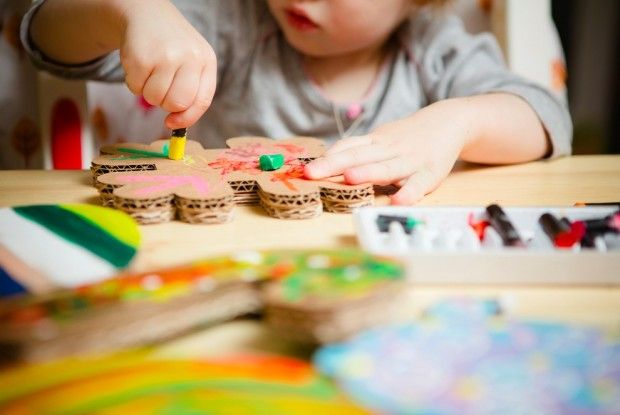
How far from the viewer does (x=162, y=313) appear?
322 millimetres

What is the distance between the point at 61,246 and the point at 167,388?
18 centimetres

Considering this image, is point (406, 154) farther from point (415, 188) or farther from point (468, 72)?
point (468, 72)

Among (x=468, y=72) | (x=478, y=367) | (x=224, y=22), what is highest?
(x=224, y=22)

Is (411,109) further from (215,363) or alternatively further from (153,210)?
(215,363)

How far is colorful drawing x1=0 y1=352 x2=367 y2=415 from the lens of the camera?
10.4 inches

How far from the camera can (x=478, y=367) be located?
0.98ft

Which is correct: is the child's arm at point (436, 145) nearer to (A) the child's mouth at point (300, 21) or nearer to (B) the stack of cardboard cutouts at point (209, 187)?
(B) the stack of cardboard cutouts at point (209, 187)

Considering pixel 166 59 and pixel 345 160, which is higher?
pixel 166 59

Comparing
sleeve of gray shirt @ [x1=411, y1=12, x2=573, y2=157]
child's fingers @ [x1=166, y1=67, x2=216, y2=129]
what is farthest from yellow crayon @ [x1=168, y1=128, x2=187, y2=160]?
sleeve of gray shirt @ [x1=411, y1=12, x2=573, y2=157]

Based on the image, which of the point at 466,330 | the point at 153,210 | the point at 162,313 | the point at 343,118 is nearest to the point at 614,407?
the point at 466,330

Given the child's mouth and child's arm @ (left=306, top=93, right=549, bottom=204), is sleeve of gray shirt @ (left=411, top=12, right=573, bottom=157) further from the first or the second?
the child's mouth

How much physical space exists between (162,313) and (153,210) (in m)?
0.20

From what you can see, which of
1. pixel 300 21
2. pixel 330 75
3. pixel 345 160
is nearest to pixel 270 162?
pixel 345 160

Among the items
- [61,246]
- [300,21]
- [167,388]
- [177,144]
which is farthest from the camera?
[300,21]
